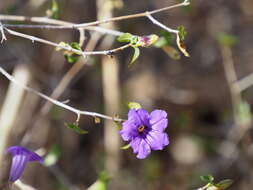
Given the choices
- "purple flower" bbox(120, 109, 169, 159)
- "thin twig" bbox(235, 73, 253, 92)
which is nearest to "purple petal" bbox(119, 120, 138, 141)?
"purple flower" bbox(120, 109, 169, 159)

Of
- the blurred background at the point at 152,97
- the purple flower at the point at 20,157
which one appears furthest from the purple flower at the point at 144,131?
the blurred background at the point at 152,97

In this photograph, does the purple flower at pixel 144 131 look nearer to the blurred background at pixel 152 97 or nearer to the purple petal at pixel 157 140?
the purple petal at pixel 157 140

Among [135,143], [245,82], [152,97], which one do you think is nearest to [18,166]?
[135,143]

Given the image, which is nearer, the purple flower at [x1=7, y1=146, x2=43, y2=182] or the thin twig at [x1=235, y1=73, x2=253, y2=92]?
the purple flower at [x1=7, y1=146, x2=43, y2=182]

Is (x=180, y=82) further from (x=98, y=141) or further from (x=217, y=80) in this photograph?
(x=98, y=141)

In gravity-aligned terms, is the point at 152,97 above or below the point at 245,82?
above

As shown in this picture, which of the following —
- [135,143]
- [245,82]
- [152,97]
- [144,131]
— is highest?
[152,97]

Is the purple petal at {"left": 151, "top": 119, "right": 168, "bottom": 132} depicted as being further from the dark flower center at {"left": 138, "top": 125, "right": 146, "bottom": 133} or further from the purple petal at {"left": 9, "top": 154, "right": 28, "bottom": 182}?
the purple petal at {"left": 9, "top": 154, "right": 28, "bottom": 182}

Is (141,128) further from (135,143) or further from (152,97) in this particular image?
(152,97)
